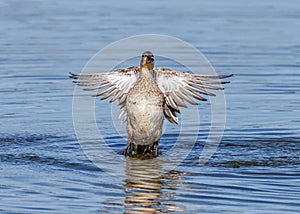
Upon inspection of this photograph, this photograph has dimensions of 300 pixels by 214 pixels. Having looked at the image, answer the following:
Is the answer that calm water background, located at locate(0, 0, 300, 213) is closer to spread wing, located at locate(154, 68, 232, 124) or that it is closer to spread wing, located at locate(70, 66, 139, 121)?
spread wing, located at locate(154, 68, 232, 124)

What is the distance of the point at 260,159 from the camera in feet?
34.8

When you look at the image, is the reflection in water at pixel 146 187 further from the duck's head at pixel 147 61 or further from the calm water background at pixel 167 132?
the duck's head at pixel 147 61

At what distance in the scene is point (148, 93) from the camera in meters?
10.8

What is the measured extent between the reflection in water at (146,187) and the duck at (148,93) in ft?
1.29

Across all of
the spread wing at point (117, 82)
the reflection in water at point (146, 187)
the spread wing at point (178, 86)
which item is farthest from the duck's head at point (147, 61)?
the reflection in water at point (146, 187)

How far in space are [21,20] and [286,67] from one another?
26.4ft

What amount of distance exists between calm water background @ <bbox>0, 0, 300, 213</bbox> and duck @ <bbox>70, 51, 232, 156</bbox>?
41cm

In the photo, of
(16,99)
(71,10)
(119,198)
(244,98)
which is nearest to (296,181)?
(119,198)

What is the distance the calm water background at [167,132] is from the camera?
878 cm

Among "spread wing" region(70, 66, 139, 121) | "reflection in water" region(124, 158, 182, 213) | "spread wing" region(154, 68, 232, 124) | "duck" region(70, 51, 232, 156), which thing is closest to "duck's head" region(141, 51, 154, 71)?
"duck" region(70, 51, 232, 156)

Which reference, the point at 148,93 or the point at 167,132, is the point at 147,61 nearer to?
the point at 148,93

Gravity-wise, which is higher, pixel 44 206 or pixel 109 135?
pixel 109 135

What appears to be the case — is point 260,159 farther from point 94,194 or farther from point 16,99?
point 16,99

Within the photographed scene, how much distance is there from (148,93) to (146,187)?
1.81 metres
